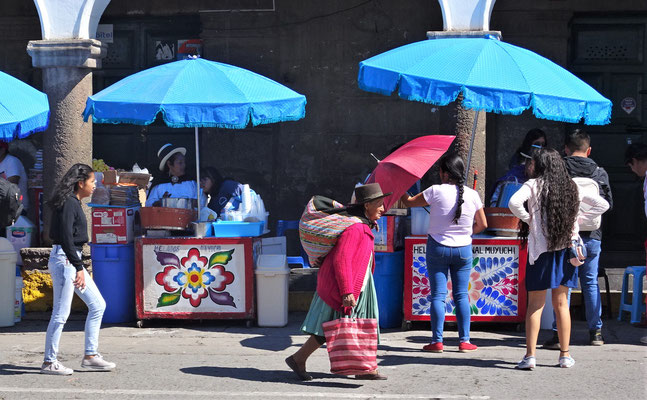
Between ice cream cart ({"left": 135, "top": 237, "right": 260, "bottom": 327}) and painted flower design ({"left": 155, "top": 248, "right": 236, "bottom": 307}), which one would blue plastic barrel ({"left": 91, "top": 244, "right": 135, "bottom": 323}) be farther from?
painted flower design ({"left": 155, "top": 248, "right": 236, "bottom": 307})

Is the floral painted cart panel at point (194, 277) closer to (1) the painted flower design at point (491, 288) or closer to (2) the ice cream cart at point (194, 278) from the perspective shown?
(2) the ice cream cart at point (194, 278)

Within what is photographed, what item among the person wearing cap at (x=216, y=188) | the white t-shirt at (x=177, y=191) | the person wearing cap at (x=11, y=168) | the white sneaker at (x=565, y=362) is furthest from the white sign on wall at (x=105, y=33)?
the white sneaker at (x=565, y=362)

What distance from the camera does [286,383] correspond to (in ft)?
24.1

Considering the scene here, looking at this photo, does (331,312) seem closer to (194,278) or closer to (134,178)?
(194,278)

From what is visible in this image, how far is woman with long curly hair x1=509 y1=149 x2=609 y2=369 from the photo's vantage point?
7.55 meters

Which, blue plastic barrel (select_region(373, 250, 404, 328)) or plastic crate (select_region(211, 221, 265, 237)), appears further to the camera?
plastic crate (select_region(211, 221, 265, 237))

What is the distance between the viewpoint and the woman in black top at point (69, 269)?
293 inches

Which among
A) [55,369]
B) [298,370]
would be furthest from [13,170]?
[298,370]

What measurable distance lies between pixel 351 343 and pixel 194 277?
9.27ft

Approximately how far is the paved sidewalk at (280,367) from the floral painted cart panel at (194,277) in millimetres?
227

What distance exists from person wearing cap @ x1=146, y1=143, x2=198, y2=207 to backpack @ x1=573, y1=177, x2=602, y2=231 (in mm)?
3968

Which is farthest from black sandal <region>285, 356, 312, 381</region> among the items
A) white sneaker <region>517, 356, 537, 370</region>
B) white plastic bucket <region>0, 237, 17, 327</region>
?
white plastic bucket <region>0, 237, 17, 327</region>

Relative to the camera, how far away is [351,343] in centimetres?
704

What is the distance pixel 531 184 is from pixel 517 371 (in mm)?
1487
